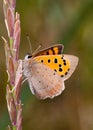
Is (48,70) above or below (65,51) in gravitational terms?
above

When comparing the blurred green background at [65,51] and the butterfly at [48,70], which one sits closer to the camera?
the butterfly at [48,70]

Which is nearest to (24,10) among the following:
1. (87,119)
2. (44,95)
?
(87,119)

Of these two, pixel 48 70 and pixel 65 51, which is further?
pixel 65 51

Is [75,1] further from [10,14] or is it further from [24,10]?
[10,14]

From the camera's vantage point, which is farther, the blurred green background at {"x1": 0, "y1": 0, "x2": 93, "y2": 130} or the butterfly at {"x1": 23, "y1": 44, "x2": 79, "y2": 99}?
the blurred green background at {"x1": 0, "y1": 0, "x2": 93, "y2": 130}
